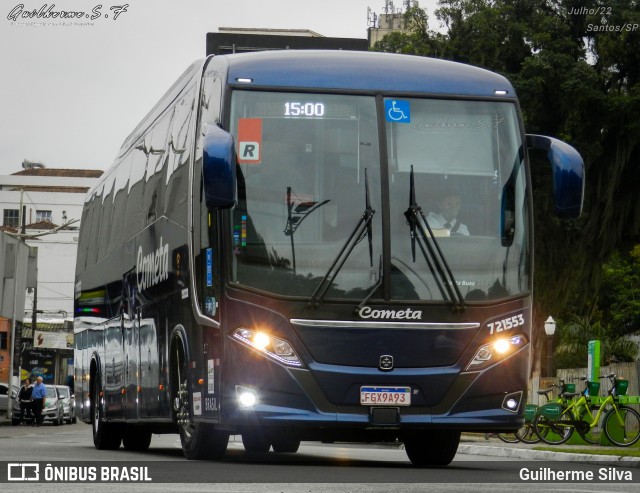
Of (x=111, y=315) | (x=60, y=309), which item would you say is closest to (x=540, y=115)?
(x=111, y=315)

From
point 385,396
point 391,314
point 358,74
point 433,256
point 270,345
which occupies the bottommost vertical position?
point 385,396

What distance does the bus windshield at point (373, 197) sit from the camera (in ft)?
41.3

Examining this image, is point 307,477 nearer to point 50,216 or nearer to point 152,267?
point 152,267

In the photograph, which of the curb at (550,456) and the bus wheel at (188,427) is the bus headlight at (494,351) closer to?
the bus wheel at (188,427)

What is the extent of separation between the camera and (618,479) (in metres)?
15.0

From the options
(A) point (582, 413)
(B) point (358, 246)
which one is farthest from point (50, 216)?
(B) point (358, 246)

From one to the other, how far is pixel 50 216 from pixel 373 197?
96984 millimetres

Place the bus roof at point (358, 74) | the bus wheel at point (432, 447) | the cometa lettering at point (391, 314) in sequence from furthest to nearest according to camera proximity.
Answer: the bus wheel at point (432, 447), the bus roof at point (358, 74), the cometa lettering at point (391, 314)

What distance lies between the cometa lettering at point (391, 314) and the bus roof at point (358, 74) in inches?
80.8

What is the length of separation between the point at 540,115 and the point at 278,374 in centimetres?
2089

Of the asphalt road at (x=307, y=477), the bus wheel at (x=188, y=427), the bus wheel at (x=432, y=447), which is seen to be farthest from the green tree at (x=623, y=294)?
the bus wheel at (x=188, y=427)

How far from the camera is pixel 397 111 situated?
43.2 feet

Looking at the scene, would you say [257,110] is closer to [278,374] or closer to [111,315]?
[278,374]

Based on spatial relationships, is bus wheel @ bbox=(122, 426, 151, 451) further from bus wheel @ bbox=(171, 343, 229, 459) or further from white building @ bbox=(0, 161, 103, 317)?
white building @ bbox=(0, 161, 103, 317)
